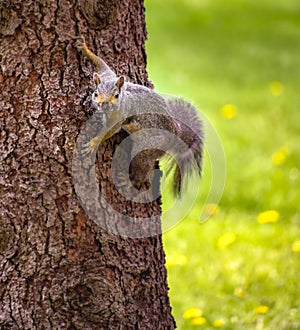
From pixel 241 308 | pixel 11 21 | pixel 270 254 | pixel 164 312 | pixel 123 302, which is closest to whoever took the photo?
pixel 11 21

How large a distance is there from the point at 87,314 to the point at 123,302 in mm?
139

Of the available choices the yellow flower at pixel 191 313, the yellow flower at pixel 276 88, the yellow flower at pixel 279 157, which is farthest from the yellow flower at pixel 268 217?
the yellow flower at pixel 276 88

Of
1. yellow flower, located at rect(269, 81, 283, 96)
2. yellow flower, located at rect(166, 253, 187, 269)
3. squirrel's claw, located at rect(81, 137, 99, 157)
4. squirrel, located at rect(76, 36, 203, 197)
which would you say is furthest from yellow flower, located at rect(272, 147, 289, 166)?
squirrel's claw, located at rect(81, 137, 99, 157)

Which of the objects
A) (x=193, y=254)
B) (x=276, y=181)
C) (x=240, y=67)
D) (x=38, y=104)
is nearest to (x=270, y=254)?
(x=193, y=254)

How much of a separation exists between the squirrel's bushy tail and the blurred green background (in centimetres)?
8

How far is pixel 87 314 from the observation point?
2.45 meters

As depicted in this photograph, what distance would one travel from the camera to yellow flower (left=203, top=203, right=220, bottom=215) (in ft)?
14.8

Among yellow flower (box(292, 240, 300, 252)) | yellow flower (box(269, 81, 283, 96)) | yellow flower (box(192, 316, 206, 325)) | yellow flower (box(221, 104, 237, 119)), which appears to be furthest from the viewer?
yellow flower (box(269, 81, 283, 96))

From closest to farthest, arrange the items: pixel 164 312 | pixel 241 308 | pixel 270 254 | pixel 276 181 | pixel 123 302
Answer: pixel 123 302, pixel 164 312, pixel 241 308, pixel 270 254, pixel 276 181

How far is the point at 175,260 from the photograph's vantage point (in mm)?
3898

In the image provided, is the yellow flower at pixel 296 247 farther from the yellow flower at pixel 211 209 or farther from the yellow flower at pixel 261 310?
the yellow flower at pixel 211 209

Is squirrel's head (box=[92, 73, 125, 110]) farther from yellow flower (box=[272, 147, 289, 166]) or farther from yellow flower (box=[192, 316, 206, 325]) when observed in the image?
yellow flower (box=[272, 147, 289, 166])

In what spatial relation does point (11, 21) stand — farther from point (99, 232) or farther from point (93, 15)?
point (99, 232)

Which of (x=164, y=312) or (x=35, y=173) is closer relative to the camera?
(x=35, y=173)
